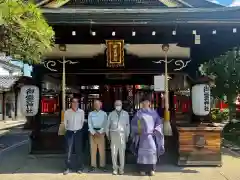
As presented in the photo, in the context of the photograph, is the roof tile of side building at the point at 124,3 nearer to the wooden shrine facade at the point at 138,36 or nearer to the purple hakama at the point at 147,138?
the wooden shrine facade at the point at 138,36

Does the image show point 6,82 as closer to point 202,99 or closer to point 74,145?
point 74,145

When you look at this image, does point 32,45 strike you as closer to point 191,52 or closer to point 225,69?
point 191,52

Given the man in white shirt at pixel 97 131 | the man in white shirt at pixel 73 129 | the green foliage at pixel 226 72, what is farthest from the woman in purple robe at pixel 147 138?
the green foliage at pixel 226 72

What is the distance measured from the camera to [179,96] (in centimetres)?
1516

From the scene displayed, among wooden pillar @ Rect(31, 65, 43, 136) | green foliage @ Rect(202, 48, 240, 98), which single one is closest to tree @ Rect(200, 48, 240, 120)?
green foliage @ Rect(202, 48, 240, 98)

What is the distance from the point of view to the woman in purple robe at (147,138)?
8086 millimetres

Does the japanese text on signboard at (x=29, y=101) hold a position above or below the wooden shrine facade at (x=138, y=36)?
below

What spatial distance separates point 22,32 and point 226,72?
1393 cm

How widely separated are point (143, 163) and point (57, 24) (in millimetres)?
3711

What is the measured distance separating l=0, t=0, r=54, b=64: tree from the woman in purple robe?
303 centimetres

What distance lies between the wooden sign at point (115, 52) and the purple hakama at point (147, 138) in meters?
2.03

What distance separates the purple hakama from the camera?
8.09 m

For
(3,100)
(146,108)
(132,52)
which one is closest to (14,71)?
(3,100)

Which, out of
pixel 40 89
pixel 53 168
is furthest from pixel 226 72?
pixel 53 168
